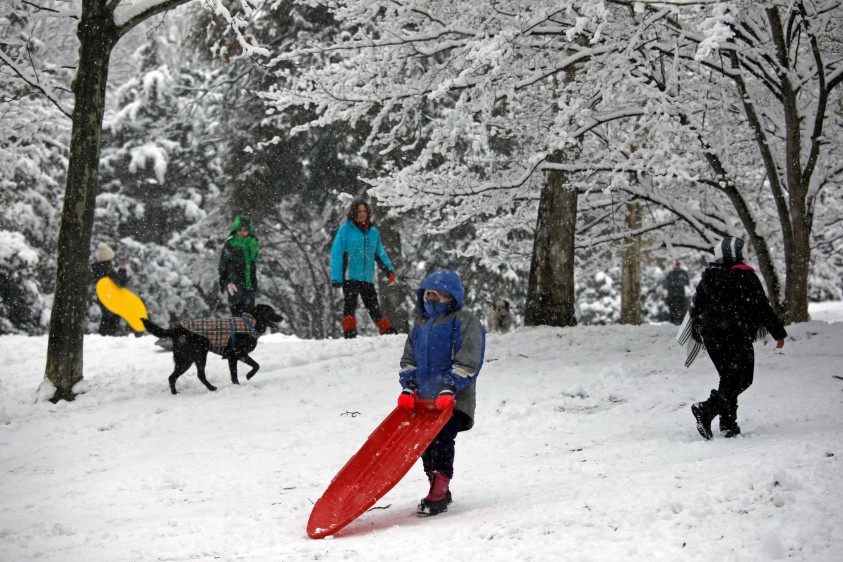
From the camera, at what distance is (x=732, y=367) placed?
19.2 feet

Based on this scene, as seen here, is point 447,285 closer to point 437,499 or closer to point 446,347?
point 446,347

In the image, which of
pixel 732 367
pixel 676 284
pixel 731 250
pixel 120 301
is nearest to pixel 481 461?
pixel 732 367

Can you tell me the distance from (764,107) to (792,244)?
217cm

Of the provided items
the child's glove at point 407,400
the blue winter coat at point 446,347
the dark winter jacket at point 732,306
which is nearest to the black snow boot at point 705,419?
the dark winter jacket at point 732,306

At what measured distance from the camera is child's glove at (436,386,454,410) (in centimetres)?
470

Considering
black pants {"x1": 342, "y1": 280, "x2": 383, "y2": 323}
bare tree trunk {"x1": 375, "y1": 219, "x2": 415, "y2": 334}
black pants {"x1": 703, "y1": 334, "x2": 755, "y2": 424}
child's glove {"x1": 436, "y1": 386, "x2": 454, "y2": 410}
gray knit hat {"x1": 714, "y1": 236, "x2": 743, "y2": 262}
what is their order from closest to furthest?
child's glove {"x1": 436, "y1": 386, "x2": 454, "y2": 410} → black pants {"x1": 703, "y1": 334, "x2": 755, "y2": 424} → gray knit hat {"x1": 714, "y1": 236, "x2": 743, "y2": 262} → black pants {"x1": 342, "y1": 280, "x2": 383, "y2": 323} → bare tree trunk {"x1": 375, "y1": 219, "x2": 415, "y2": 334}

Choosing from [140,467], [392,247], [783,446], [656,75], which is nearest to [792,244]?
[656,75]

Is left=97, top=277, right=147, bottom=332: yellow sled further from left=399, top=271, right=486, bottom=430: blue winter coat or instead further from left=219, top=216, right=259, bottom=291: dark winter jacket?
left=399, top=271, right=486, bottom=430: blue winter coat

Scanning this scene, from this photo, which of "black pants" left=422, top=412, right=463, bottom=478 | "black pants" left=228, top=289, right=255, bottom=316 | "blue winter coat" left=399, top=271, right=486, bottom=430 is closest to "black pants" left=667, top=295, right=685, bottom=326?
"black pants" left=228, top=289, right=255, bottom=316

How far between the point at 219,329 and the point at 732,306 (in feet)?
17.1

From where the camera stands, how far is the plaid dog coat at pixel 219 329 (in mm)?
8609

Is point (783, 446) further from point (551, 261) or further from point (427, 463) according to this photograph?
point (551, 261)

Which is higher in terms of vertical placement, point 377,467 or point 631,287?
point 631,287

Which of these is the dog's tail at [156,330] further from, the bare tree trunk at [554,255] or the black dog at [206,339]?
the bare tree trunk at [554,255]
